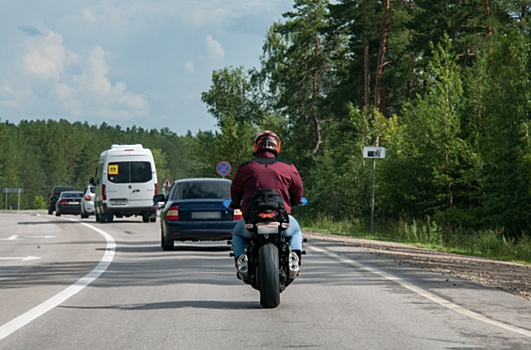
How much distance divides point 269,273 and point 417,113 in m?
25.8

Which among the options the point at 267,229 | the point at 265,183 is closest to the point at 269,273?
the point at 267,229

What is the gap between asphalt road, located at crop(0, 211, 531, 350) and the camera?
7262 mm

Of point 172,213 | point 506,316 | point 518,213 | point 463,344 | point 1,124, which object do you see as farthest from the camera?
point 1,124

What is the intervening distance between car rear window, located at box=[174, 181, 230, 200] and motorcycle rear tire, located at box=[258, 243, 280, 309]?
31.5 feet

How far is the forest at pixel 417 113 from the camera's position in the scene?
31281 mm

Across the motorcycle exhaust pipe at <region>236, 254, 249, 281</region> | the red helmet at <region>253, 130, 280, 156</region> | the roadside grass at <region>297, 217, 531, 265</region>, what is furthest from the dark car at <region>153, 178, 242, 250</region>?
the motorcycle exhaust pipe at <region>236, 254, 249, 281</region>

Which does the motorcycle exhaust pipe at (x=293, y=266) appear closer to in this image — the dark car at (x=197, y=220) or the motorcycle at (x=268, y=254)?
the motorcycle at (x=268, y=254)

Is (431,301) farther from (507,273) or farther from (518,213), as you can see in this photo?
(518,213)

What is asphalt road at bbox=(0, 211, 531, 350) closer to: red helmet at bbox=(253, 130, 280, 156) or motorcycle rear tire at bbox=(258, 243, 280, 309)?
motorcycle rear tire at bbox=(258, 243, 280, 309)

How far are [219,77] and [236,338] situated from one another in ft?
286

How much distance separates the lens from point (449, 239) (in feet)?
96.6

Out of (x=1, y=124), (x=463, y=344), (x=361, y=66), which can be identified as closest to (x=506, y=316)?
(x=463, y=344)

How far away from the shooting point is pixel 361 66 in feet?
174

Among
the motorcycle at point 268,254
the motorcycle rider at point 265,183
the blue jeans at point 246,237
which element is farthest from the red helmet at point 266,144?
the blue jeans at point 246,237
